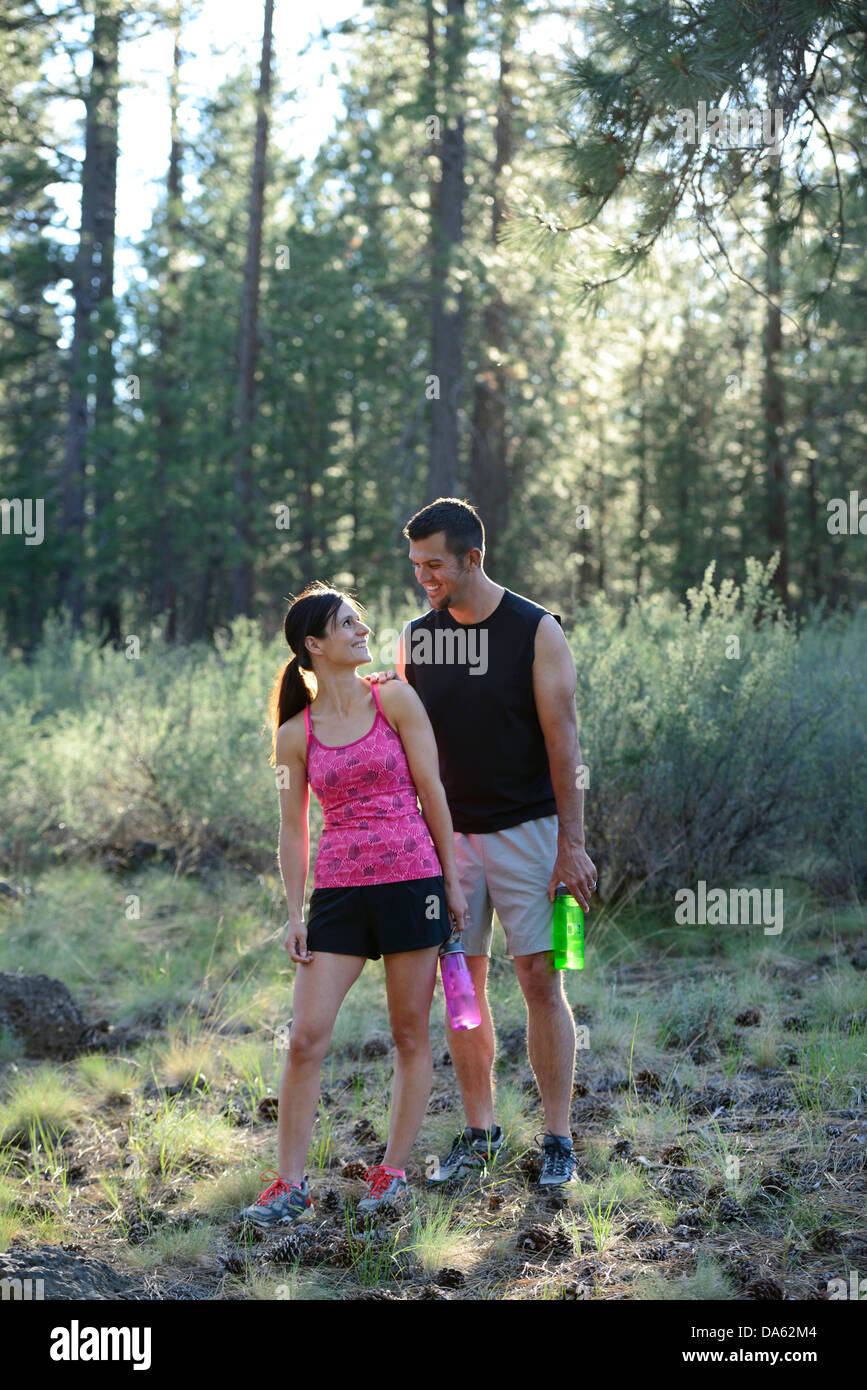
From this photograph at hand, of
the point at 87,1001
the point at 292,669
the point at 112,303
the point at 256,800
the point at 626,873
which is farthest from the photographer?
the point at 112,303

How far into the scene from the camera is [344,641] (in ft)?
11.4

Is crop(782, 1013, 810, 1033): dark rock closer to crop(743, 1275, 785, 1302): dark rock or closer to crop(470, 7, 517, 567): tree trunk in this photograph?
crop(743, 1275, 785, 1302): dark rock

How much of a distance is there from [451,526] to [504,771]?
2.56ft

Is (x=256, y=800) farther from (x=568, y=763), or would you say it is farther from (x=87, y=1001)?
(x=568, y=763)

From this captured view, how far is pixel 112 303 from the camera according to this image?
1891 cm

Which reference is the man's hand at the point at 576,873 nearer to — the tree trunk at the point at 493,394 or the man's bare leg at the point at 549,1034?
the man's bare leg at the point at 549,1034

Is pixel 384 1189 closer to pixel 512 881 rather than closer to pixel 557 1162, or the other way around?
pixel 557 1162

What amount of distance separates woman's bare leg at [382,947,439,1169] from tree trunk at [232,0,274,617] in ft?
52.8

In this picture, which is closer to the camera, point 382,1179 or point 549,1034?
point 382,1179

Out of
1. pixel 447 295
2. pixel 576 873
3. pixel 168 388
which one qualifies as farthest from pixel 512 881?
pixel 168 388

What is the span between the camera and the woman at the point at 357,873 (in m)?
3.42

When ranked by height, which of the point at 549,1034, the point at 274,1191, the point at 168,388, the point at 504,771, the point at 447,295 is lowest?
the point at 274,1191
